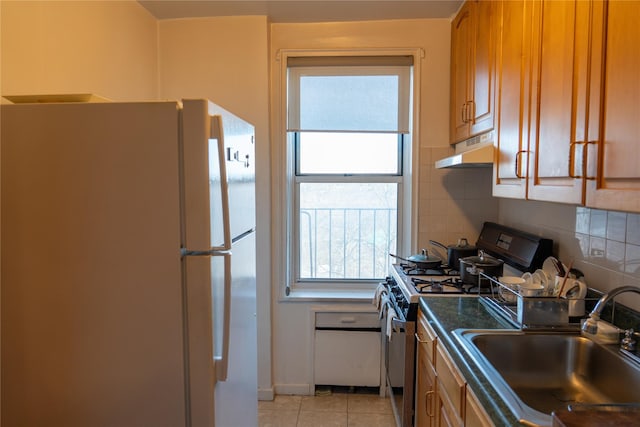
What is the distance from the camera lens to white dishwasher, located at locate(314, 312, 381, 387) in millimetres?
2703

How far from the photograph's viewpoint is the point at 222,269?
1393mm

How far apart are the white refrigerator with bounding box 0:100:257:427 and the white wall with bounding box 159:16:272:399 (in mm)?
1235

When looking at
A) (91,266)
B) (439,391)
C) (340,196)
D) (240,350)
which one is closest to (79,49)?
(91,266)

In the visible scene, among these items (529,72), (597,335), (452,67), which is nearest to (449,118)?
(452,67)

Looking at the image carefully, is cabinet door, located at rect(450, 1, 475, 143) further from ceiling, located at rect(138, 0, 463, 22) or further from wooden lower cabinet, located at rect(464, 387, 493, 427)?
wooden lower cabinet, located at rect(464, 387, 493, 427)

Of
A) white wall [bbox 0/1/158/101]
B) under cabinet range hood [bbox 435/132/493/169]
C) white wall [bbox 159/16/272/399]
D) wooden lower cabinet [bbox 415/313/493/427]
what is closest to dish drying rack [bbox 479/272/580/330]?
wooden lower cabinet [bbox 415/313/493/427]

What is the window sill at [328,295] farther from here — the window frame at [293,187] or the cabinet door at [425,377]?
the cabinet door at [425,377]

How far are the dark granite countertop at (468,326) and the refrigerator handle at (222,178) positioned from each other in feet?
2.77

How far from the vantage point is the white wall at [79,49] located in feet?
4.95

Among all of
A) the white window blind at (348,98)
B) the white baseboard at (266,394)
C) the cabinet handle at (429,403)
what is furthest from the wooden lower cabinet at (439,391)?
the white window blind at (348,98)

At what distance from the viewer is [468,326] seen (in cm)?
150

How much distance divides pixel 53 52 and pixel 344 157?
1.78 meters

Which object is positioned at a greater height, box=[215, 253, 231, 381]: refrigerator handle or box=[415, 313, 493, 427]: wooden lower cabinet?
box=[215, 253, 231, 381]: refrigerator handle

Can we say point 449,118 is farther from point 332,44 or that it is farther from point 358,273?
point 358,273
